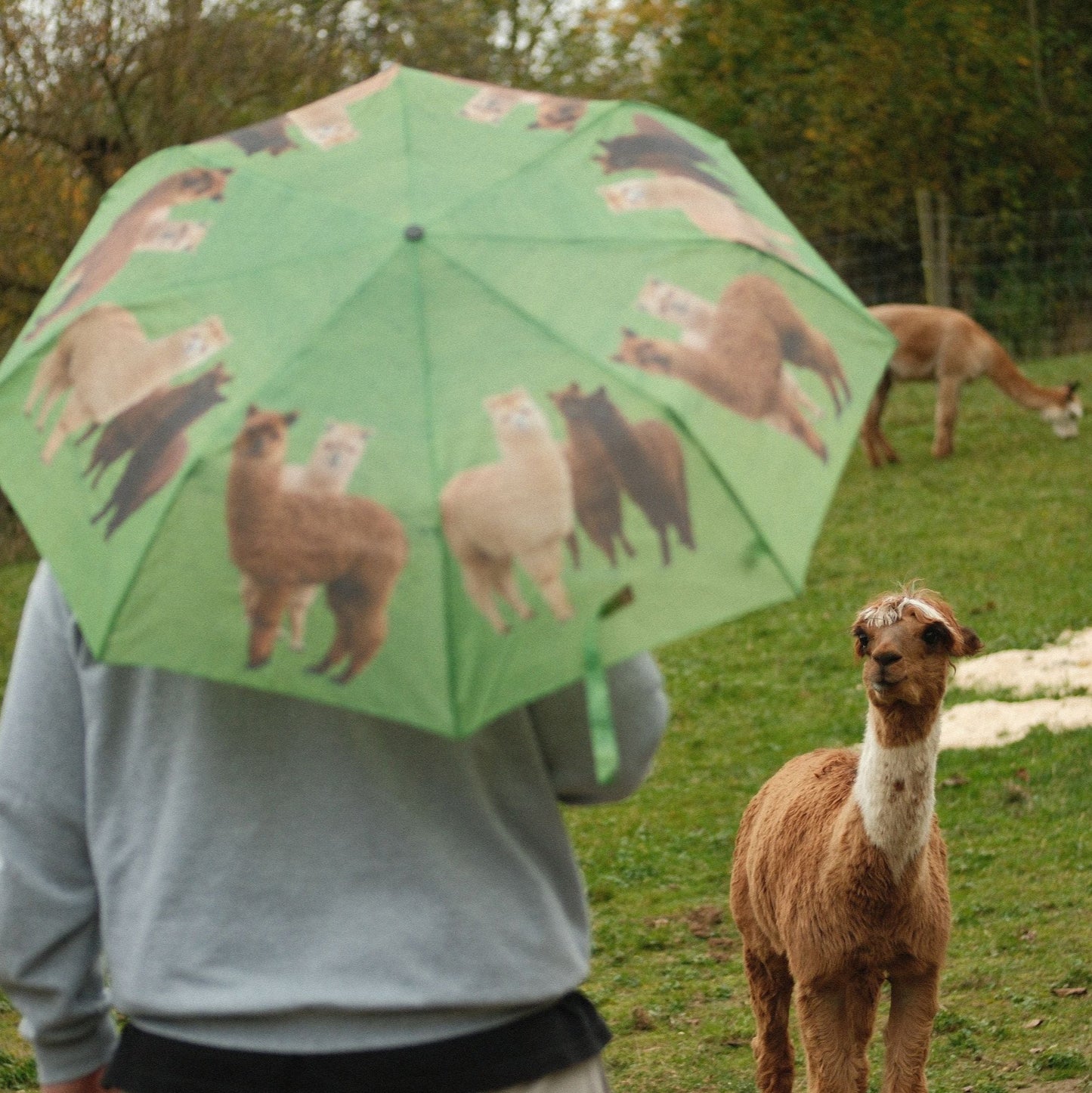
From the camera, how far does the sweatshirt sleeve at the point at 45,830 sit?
2160mm

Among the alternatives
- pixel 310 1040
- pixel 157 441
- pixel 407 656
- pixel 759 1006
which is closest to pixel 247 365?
pixel 157 441

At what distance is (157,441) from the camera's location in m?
2.07

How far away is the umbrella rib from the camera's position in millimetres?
2080

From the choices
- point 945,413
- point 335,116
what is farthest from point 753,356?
point 945,413

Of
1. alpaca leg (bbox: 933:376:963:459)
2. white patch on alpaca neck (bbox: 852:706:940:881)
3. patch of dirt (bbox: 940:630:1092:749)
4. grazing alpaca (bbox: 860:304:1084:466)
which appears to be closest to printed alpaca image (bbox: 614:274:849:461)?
white patch on alpaca neck (bbox: 852:706:940:881)

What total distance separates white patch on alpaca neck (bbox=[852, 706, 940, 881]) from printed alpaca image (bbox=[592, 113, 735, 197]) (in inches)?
87.6

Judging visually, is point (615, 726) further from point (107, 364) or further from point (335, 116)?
point (335, 116)

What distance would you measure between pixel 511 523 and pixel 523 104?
807 millimetres

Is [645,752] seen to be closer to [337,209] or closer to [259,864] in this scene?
[259,864]

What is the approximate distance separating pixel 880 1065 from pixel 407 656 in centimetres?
406

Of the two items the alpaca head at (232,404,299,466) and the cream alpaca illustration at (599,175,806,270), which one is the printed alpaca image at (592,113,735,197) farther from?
the alpaca head at (232,404,299,466)

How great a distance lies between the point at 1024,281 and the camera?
2283 centimetres

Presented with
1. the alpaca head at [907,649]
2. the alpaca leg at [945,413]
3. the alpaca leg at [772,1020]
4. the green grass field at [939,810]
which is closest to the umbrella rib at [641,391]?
the alpaca head at [907,649]

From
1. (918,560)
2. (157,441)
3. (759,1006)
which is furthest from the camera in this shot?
(918,560)
